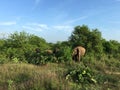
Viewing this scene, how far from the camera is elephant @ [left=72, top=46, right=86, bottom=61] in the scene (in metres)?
15.0

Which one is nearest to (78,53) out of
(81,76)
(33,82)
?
(81,76)

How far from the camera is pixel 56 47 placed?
640 inches

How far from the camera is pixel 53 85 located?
7.68m

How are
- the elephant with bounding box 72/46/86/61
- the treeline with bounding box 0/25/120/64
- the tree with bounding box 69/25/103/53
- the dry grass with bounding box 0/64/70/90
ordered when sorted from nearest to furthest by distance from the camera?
the dry grass with bounding box 0/64/70/90 → the treeline with bounding box 0/25/120/64 → the elephant with bounding box 72/46/86/61 → the tree with bounding box 69/25/103/53

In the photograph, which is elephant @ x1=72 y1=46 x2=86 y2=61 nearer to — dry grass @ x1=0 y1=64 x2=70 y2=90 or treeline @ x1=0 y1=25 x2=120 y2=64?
treeline @ x1=0 y1=25 x2=120 y2=64

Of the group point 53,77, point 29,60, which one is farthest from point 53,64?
point 53,77

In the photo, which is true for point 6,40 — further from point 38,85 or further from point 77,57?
point 38,85

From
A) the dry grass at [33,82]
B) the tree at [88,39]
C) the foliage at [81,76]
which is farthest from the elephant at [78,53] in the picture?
the dry grass at [33,82]

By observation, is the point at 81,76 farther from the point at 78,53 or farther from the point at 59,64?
the point at 78,53

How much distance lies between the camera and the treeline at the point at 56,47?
14.5 m

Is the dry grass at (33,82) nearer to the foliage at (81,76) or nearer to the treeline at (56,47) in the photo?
the foliage at (81,76)

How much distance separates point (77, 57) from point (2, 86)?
7721mm

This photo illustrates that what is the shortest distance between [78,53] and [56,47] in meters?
1.93

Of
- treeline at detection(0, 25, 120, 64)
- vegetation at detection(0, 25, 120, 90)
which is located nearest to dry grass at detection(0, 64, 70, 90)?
vegetation at detection(0, 25, 120, 90)
